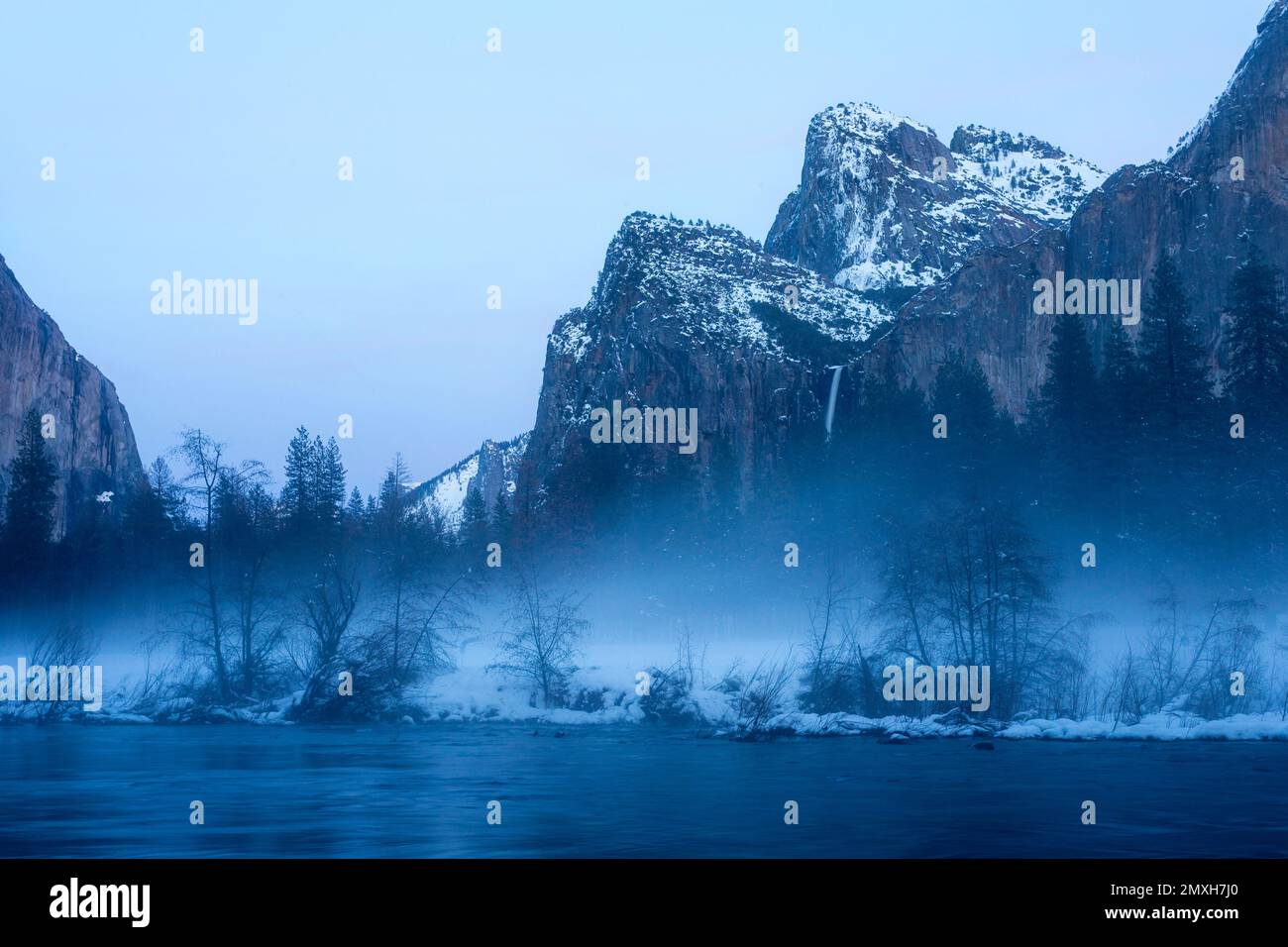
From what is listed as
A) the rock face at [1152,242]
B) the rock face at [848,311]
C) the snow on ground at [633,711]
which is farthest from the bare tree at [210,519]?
the rock face at [1152,242]

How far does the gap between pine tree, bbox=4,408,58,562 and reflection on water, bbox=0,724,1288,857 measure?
88.3ft

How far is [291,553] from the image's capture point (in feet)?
227

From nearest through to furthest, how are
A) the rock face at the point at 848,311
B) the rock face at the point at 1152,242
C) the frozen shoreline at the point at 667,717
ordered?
the frozen shoreline at the point at 667,717 → the rock face at the point at 848,311 → the rock face at the point at 1152,242

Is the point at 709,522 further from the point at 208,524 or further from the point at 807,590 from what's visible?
the point at 208,524

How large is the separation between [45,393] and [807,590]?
125 meters

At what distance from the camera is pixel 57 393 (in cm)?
16912

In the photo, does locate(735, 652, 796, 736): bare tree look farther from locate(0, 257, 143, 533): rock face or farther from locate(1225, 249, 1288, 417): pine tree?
locate(0, 257, 143, 533): rock face

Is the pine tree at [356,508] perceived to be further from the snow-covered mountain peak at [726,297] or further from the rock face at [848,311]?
the snow-covered mountain peak at [726,297]

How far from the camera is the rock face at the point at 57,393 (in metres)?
159

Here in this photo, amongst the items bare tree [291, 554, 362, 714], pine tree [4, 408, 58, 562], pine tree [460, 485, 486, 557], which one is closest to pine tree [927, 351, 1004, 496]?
pine tree [460, 485, 486, 557]

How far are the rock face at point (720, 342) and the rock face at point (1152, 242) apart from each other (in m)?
11.4

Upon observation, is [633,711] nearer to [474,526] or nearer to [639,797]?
[639,797]

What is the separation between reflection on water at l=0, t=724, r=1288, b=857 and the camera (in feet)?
86.1
